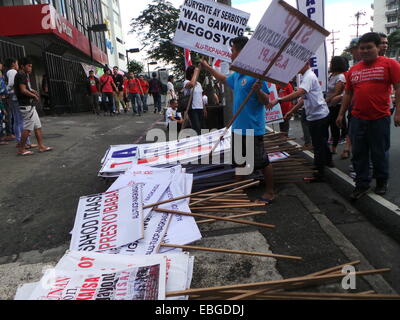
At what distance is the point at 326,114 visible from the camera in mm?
4387

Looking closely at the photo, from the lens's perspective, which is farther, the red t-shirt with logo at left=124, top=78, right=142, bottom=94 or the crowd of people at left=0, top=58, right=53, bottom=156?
the red t-shirt with logo at left=124, top=78, right=142, bottom=94

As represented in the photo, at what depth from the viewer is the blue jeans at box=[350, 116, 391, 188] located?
11.5ft

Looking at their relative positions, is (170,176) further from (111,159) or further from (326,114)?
(326,114)

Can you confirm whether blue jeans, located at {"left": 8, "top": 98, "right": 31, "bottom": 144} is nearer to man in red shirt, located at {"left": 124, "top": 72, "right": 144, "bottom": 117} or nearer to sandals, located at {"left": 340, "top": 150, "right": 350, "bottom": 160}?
sandals, located at {"left": 340, "top": 150, "right": 350, "bottom": 160}

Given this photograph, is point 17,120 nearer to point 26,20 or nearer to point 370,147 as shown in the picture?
point 26,20

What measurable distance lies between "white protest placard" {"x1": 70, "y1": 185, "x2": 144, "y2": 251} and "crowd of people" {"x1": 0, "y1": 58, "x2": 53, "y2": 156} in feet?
12.5

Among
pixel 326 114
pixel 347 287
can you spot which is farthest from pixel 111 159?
pixel 347 287

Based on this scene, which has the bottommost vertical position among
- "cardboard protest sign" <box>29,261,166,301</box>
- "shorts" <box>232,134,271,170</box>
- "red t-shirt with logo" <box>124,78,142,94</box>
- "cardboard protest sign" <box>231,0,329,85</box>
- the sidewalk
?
the sidewalk

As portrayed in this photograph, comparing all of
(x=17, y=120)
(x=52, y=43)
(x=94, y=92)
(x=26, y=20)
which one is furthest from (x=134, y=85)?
(x=17, y=120)

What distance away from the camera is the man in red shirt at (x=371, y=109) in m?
3.32

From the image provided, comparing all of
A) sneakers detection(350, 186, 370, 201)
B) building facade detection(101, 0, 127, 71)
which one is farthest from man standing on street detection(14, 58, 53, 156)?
building facade detection(101, 0, 127, 71)

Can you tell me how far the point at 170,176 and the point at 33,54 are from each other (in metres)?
15.6

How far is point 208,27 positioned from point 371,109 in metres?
2.85

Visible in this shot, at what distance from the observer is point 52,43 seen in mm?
13727
